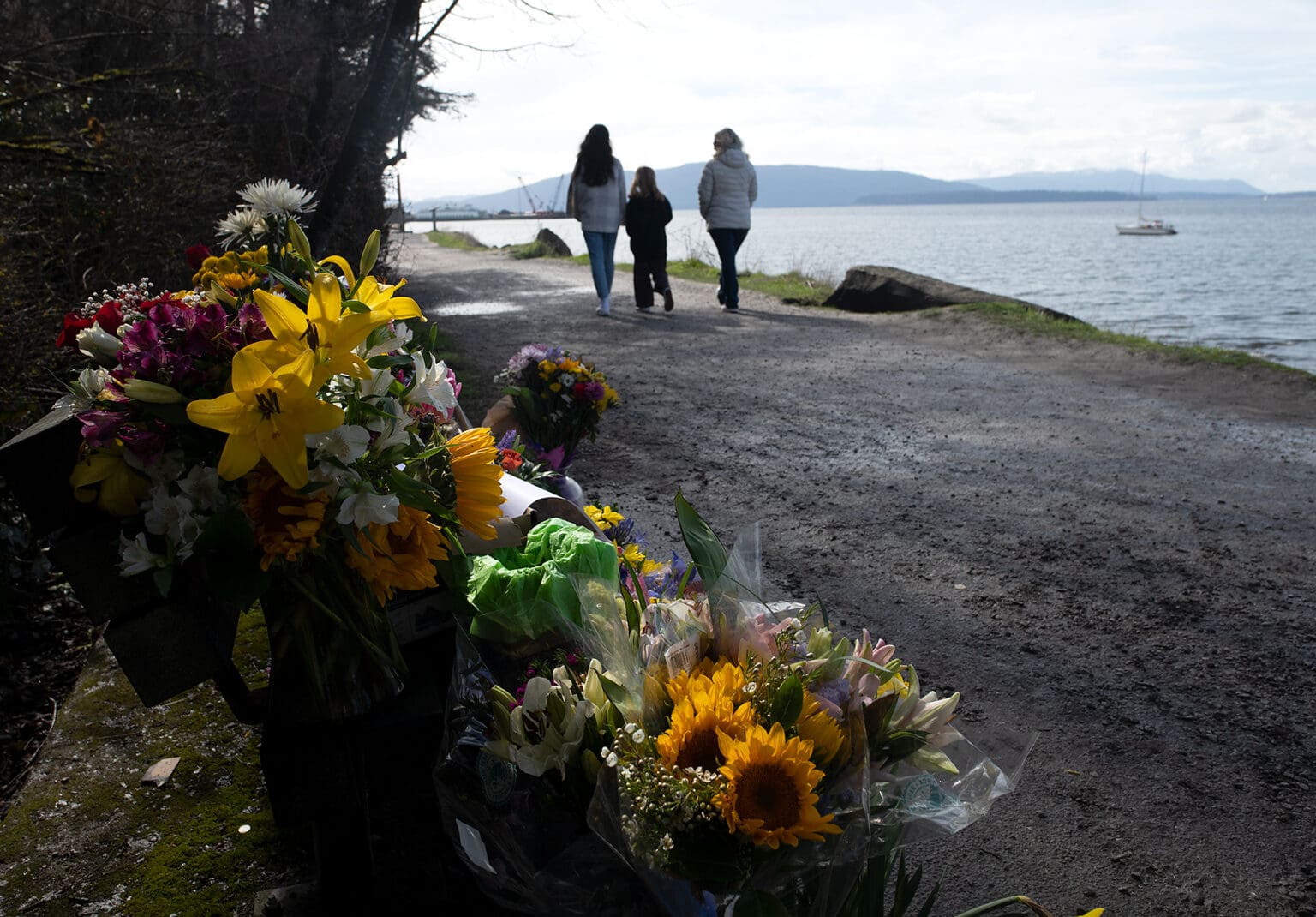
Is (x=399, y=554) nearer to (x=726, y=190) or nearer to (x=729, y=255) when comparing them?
(x=726, y=190)

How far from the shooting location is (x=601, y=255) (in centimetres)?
1236

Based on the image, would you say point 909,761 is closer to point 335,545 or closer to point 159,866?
point 335,545

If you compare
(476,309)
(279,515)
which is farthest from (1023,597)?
(476,309)

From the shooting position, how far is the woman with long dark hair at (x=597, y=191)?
39.5 ft

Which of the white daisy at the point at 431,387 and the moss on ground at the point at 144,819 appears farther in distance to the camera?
the moss on ground at the point at 144,819

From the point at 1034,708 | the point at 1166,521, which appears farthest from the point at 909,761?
the point at 1166,521

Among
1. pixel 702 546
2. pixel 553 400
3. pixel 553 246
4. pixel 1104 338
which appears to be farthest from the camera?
pixel 553 246

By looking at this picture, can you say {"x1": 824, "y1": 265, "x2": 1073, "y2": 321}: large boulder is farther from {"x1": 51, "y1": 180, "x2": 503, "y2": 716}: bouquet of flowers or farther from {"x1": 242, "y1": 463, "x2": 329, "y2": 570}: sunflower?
{"x1": 242, "y1": 463, "x2": 329, "y2": 570}: sunflower

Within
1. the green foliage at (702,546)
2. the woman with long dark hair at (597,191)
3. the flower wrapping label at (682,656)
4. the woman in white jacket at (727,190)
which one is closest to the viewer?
the flower wrapping label at (682,656)

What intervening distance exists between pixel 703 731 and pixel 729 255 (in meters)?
12.1

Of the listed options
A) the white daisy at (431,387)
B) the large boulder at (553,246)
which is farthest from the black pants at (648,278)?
the large boulder at (553,246)

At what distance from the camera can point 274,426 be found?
1403 millimetres

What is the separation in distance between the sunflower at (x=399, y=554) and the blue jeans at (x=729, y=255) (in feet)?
36.7

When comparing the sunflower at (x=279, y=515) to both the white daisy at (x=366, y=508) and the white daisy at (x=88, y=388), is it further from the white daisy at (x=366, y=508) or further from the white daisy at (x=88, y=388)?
the white daisy at (x=88, y=388)
